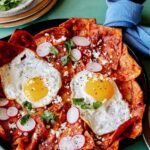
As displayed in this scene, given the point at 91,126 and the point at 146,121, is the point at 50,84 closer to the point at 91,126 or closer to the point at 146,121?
the point at 91,126

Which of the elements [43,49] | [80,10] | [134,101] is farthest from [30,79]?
[80,10]

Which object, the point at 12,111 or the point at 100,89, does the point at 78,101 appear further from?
the point at 12,111

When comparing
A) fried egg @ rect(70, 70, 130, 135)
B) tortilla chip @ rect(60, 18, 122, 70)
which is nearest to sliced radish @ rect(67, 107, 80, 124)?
fried egg @ rect(70, 70, 130, 135)

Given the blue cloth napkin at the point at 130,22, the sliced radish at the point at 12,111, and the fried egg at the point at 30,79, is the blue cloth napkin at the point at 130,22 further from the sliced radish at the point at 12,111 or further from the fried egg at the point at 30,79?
the sliced radish at the point at 12,111

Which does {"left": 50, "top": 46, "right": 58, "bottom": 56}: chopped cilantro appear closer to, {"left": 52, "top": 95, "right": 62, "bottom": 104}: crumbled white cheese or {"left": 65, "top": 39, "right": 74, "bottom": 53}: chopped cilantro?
{"left": 65, "top": 39, "right": 74, "bottom": 53}: chopped cilantro

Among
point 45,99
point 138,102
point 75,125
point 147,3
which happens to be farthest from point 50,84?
point 147,3
